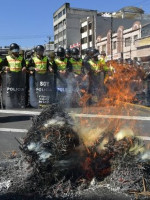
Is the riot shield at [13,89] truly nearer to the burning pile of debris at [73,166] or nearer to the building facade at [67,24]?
the burning pile of debris at [73,166]

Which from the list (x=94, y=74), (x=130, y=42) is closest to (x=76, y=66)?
(x=94, y=74)

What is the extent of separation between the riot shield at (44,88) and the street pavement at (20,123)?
0.77 m

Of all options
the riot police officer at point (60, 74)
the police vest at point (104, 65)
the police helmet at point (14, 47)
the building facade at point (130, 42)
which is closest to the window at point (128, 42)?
the building facade at point (130, 42)

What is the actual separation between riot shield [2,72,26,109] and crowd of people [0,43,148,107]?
16 centimetres

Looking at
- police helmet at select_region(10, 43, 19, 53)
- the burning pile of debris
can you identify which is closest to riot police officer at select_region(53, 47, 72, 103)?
police helmet at select_region(10, 43, 19, 53)

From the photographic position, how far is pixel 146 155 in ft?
12.9

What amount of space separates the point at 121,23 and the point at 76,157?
79.6 meters

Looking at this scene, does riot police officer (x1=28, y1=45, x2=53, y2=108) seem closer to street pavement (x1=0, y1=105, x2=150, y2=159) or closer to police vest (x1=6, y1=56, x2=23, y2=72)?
police vest (x1=6, y1=56, x2=23, y2=72)

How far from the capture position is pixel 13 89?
11.0 m

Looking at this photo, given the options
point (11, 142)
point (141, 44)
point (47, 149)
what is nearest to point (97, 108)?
point (11, 142)

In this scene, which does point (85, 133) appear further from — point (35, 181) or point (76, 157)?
point (35, 181)

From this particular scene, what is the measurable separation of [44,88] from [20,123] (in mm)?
3085

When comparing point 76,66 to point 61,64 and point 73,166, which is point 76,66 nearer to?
point 61,64

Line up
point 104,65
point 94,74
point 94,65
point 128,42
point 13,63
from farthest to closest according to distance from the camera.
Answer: point 128,42, point 104,65, point 94,74, point 94,65, point 13,63
